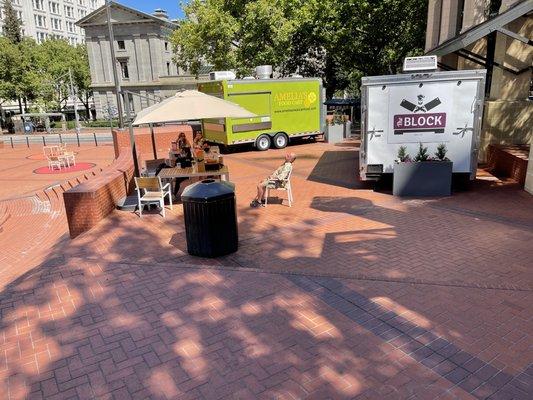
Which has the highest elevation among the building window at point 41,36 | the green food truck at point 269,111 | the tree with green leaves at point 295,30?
the building window at point 41,36

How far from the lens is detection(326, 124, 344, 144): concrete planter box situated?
21.1 m

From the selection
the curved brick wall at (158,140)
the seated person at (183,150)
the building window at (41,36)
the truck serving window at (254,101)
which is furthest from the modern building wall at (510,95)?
the building window at (41,36)

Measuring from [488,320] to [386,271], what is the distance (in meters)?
1.53

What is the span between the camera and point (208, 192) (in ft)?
20.8

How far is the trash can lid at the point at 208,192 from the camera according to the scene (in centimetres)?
628

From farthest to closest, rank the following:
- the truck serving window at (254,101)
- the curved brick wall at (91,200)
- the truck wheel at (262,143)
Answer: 1. the truck wheel at (262,143)
2. the truck serving window at (254,101)
3. the curved brick wall at (91,200)

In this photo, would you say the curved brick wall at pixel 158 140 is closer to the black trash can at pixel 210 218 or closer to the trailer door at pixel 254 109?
the trailer door at pixel 254 109

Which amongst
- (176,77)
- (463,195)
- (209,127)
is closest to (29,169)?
(209,127)

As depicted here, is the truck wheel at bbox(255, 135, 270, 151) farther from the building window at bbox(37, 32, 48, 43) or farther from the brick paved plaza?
the building window at bbox(37, 32, 48, 43)

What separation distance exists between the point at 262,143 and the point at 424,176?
405 inches

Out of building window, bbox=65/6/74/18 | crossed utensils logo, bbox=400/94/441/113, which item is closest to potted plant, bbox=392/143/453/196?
crossed utensils logo, bbox=400/94/441/113

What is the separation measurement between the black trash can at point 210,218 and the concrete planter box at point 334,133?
15186 millimetres

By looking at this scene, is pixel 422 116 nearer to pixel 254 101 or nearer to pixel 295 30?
pixel 254 101

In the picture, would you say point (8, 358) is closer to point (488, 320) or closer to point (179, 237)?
point (179, 237)
